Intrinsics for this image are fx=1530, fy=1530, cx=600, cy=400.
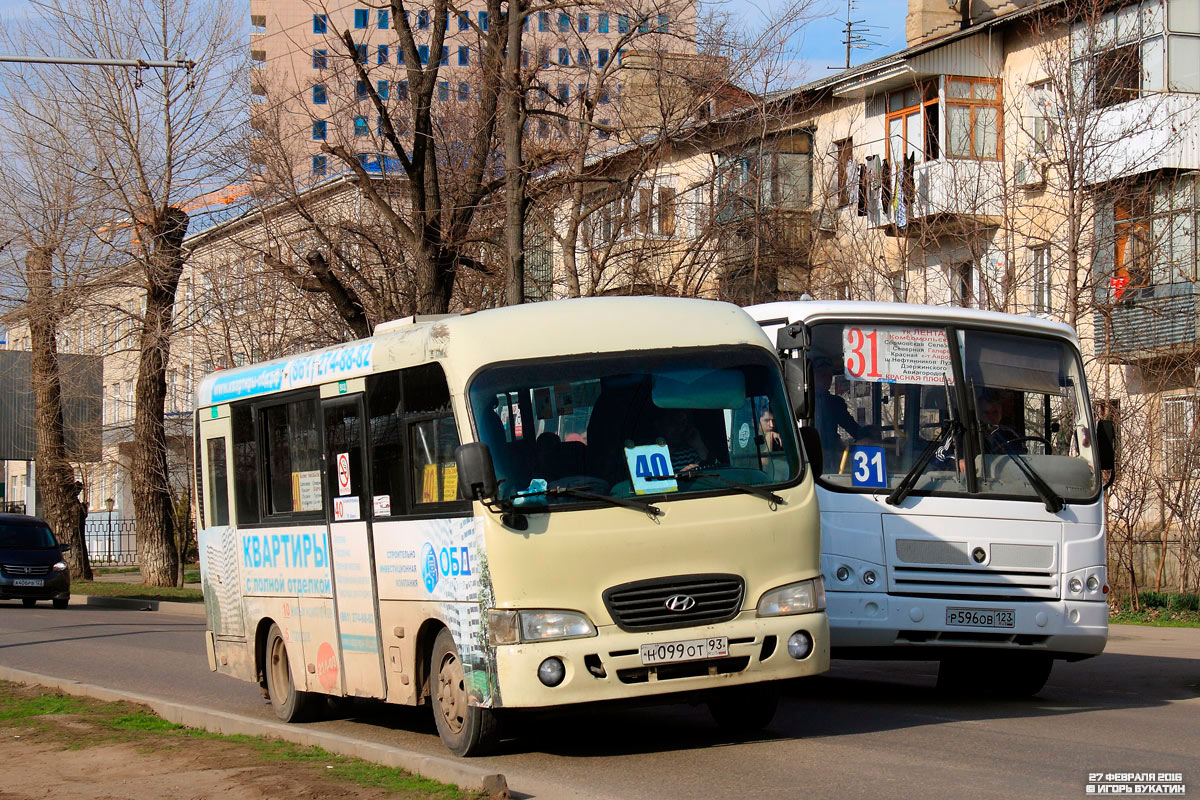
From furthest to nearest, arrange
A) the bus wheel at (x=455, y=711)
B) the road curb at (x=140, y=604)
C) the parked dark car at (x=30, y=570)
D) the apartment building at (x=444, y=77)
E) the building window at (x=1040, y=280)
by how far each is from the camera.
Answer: the parked dark car at (x=30, y=570) < the road curb at (x=140, y=604) < the building window at (x=1040, y=280) < the apartment building at (x=444, y=77) < the bus wheel at (x=455, y=711)

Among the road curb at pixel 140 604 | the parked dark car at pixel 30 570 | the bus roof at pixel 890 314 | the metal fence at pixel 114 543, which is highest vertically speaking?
the bus roof at pixel 890 314

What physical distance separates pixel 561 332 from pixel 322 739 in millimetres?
2887

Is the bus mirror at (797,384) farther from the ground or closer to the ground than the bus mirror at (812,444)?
farther from the ground

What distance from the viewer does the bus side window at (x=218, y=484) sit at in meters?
13.0

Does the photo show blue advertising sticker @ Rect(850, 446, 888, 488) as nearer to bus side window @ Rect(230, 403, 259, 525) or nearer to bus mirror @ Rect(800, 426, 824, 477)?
bus mirror @ Rect(800, 426, 824, 477)

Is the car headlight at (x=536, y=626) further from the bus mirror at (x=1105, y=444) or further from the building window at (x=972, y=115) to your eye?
the building window at (x=972, y=115)

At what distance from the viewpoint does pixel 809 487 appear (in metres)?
9.45

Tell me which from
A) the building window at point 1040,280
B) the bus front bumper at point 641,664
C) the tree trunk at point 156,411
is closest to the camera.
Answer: the bus front bumper at point 641,664

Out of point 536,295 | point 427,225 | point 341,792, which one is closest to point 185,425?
point 536,295

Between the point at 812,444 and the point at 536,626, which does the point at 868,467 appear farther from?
the point at 536,626

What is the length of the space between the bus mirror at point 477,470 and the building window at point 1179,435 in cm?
1735

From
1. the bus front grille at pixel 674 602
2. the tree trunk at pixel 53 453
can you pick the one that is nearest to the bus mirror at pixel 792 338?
the bus front grille at pixel 674 602

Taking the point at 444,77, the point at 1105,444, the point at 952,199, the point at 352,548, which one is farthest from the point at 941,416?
the point at 444,77

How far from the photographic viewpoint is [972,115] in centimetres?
3309
